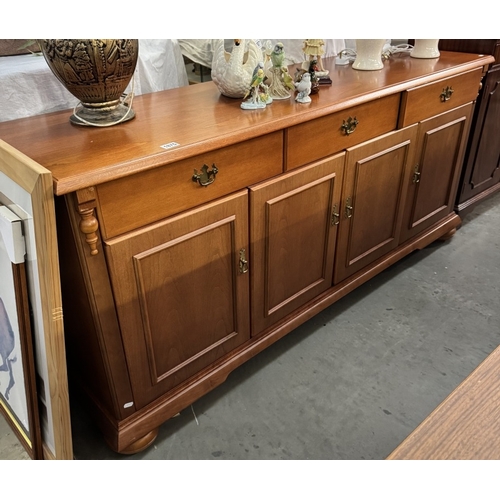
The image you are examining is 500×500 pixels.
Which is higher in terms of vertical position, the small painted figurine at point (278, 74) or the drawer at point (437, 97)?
the small painted figurine at point (278, 74)

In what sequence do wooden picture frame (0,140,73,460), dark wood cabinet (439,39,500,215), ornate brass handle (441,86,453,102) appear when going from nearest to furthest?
wooden picture frame (0,140,73,460) < ornate brass handle (441,86,453,102) < dark wood cabinet (439,39,500,215)

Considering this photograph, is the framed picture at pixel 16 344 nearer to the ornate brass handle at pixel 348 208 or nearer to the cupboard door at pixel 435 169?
the ornate brass handle at pixel 348 208

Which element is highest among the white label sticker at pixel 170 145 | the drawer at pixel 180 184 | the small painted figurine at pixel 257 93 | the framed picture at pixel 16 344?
the small painted figurine at pixel 257 93

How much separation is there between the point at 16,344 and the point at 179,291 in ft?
1.24

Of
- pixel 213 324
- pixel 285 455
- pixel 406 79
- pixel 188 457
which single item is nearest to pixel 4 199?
pixel 213 324

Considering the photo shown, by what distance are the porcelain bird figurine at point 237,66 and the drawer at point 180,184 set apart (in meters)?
0.20

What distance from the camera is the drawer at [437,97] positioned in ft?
5.03

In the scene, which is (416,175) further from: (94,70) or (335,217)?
(94,70)

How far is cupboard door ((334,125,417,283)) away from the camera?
149cm

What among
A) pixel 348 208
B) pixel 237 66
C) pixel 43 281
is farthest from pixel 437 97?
pixel 43 281

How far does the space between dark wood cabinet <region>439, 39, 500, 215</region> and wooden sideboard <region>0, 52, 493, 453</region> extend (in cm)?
20

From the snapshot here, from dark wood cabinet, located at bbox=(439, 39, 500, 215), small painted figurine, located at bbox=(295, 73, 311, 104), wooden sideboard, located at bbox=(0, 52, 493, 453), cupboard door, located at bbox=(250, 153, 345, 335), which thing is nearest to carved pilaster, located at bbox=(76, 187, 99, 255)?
wooden sideboard, located at bbox=(0, 52, 493, 453)

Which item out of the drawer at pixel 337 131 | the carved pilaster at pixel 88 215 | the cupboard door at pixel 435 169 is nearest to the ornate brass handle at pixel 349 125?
the drawer at pixel 337 131

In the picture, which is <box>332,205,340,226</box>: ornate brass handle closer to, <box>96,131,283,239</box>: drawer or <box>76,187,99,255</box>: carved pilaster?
<box>96,131,283,239</box>: drawer
